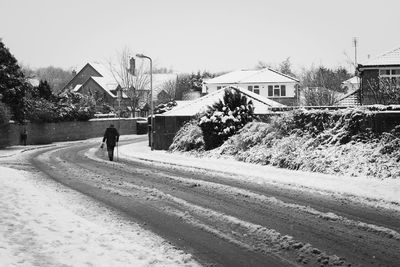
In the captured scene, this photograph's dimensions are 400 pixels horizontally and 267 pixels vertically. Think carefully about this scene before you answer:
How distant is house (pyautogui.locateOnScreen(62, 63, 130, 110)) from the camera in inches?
2694

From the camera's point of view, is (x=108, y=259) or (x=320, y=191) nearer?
(x=108, y=259)

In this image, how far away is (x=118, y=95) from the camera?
2677 inches

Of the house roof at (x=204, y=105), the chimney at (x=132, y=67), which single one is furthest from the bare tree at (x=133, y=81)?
the house roof at (x=204, y=105)

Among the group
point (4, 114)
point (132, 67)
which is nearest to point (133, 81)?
point (132, 67)

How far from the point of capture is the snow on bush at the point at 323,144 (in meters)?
13.8

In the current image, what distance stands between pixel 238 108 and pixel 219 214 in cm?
1379

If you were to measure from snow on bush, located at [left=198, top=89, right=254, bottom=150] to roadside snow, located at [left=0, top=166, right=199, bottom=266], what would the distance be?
12.9m

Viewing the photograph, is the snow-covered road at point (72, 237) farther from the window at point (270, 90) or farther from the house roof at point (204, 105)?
the window at point (270, 90)

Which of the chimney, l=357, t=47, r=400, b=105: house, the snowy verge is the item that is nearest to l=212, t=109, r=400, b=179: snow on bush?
the snowy verge

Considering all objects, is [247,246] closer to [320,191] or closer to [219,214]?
[219,214]

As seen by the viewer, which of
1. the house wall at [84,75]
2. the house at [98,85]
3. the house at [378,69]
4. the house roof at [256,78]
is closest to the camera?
the house at [378,69]

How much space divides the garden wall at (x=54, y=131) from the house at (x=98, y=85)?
18874mm

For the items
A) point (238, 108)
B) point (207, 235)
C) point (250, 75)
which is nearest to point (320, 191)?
point (207, 235)

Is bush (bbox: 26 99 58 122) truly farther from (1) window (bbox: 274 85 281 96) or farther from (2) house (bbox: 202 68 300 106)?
(1) window (bbox: 274 85 281 96)
